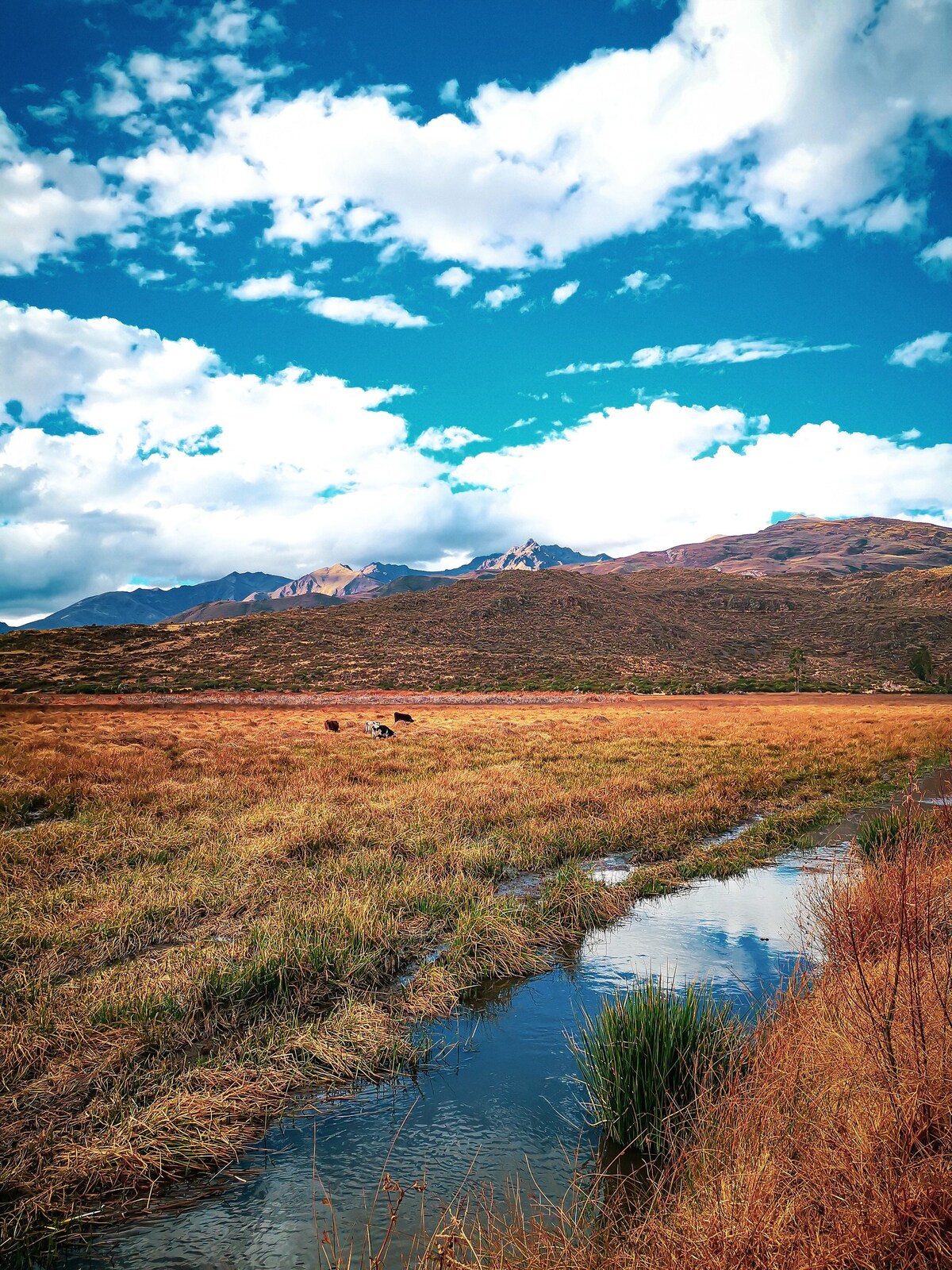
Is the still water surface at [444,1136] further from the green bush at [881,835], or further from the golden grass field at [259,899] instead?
the green bush at [881,835]

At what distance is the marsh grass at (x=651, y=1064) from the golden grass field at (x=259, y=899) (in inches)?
78.5

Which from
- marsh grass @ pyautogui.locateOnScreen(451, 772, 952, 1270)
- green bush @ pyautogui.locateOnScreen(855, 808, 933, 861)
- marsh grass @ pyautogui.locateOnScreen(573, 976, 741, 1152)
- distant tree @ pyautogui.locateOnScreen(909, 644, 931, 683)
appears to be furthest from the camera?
distant tree @ pyautogui.locateOnScreen(909, 644, 931, 683)

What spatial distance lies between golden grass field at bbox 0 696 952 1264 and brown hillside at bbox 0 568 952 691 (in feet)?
136

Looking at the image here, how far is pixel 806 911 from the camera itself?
966cm

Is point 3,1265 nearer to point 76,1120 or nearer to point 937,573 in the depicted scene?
point 76,1120

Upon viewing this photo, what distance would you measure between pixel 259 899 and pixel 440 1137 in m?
5.30

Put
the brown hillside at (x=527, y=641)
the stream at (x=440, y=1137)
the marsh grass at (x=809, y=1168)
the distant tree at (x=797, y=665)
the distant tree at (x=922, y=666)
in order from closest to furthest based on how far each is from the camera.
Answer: the marsh grass at (x=809, y=1168) < the stream at (x=440, y=1137) < the distant tree at (x=797, y=665) < the brown hillside at (x=527, y=641) < the distant tree at (x=922, y=666)

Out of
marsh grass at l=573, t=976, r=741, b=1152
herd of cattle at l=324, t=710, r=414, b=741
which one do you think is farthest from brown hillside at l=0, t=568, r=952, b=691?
marsh grass at l=573, t=976, r=741, b=1152

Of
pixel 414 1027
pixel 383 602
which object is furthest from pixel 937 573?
pixel 414 1027

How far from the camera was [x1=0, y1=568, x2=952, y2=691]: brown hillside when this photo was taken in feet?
216

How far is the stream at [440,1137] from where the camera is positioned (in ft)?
14.3

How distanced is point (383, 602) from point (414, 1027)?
93.4 m

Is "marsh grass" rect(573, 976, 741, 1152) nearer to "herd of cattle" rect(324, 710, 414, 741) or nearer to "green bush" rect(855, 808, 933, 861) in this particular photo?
"green bush" rect(855, 808, 933, 861)

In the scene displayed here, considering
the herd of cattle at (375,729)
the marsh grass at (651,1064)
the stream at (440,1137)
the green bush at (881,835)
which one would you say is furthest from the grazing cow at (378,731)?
the marsh grass at (651,1064)
